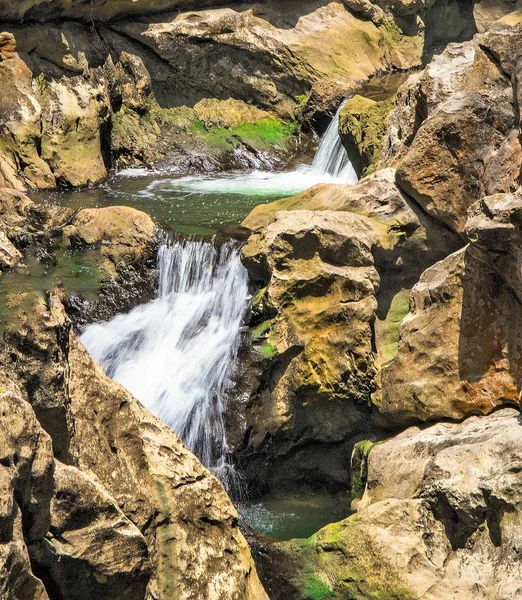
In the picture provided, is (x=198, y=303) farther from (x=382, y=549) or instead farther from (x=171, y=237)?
(x=382, y=549)

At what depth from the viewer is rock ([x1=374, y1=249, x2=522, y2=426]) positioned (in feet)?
27.0

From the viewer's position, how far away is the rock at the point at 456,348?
27.0 feet

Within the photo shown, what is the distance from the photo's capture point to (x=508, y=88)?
30.6 feet

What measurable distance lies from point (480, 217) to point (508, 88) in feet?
7.35

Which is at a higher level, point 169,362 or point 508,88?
point 508,88

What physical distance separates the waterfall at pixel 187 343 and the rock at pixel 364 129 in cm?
282

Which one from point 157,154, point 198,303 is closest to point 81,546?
point 198,303

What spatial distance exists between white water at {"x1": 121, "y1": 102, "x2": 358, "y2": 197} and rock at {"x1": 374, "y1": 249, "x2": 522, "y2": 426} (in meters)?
7.79

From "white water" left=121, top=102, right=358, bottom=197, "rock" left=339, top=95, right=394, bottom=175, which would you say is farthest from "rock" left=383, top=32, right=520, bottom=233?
"white water" left=121, top=102, right=358, bottom=197

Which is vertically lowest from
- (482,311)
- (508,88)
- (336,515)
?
(336,515)

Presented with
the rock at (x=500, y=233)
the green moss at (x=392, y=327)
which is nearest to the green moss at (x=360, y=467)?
the green moss at (x=392, y=327)

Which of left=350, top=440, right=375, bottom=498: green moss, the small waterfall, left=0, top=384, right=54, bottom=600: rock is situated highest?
left=0, top=384, right=54, bottom=600: rock

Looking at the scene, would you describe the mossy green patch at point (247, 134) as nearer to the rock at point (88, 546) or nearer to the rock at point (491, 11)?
the rock at point (491, 11)

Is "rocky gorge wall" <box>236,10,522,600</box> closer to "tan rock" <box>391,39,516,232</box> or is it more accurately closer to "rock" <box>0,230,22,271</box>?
"tan rock" <box>391,39,516,232</box>
